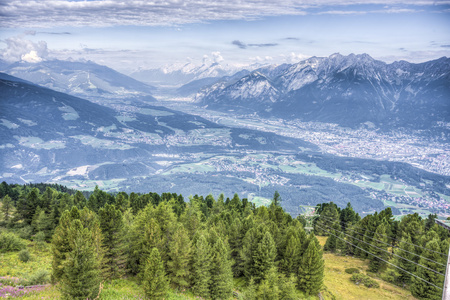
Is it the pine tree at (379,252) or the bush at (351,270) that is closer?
the bush at (351,270)

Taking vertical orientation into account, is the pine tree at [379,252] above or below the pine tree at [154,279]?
below

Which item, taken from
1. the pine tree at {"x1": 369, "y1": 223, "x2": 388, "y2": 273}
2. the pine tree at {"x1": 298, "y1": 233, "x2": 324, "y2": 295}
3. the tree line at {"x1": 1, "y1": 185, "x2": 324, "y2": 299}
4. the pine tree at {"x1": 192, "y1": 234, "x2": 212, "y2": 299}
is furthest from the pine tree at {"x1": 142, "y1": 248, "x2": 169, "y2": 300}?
the pine tree at {"x1": 369, "y1": 223, "x2": 388, "y2": 273}

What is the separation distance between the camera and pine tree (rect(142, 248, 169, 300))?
36.6 metres

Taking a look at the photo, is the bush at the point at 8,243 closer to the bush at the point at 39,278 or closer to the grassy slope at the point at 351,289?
the bush at the point at 39,278

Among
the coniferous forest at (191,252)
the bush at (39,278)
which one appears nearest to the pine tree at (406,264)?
the coniferous forest at (191,252)

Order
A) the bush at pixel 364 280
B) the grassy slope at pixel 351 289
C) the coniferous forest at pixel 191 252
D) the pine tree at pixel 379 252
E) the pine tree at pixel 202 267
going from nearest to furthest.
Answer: the coniferous forest at pixel 191 252
the pine tree at pixel 202 267
the grassy slope at pixel 351 289
the bush at pixel 364 280
the pine tree at pixel 379 252

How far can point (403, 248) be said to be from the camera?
61.6m

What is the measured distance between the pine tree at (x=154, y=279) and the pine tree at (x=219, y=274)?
1103 centimetres

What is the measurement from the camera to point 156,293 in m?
36.8

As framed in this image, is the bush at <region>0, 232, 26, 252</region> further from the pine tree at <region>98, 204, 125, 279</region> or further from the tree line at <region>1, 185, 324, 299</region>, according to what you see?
the pine tree at <region>98, 204, 125, 279</region>

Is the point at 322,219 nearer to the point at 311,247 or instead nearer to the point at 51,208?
the point at 311,247

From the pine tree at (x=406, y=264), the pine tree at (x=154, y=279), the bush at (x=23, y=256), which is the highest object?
the pine tree at (x=154, y=279)

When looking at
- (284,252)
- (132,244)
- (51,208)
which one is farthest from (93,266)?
(51,208)

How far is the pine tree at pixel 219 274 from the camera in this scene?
4647cm
